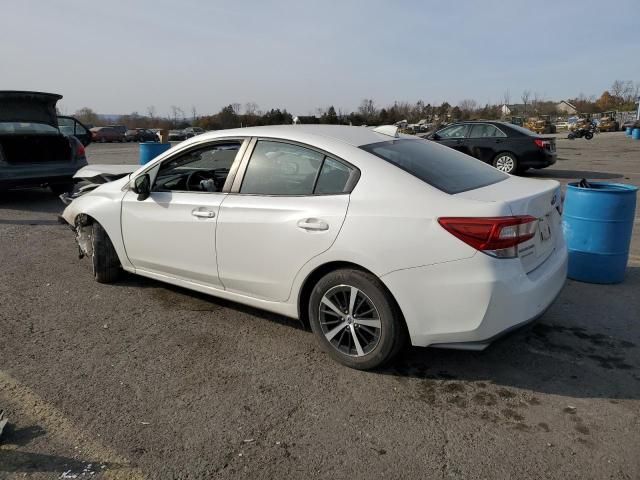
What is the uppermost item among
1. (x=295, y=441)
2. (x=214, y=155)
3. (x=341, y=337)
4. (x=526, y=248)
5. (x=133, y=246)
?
(x=214, y=155)

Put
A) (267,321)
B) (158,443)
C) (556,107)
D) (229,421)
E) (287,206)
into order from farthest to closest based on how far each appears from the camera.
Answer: (556,107)
(267,321)
(287,206)
(229,421)
(158,443)

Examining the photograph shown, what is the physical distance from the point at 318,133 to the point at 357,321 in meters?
1.39

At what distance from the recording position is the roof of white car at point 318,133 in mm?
3551

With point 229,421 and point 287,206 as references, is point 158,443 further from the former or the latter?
point 287,206

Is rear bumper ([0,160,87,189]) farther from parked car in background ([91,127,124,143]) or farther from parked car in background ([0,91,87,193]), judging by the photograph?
parked car in background ([91,127,124,143])

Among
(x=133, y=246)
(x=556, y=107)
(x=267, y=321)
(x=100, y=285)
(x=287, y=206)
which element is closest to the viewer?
(x=287, y=206)

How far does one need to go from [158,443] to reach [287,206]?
1.65 metres

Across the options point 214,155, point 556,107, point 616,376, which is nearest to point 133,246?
point 214,155

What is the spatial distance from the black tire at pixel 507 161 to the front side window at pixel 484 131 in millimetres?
545

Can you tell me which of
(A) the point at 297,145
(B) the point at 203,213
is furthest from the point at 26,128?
(A) the point at 297,145

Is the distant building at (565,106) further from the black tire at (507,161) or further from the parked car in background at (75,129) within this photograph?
the parked car in background at (75,129)

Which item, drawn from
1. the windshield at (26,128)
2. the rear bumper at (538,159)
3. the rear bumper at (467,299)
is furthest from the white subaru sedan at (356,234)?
the rear bumper at (538,159)

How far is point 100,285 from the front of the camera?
4961 millimetres

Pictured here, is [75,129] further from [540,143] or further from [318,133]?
[540,143]
